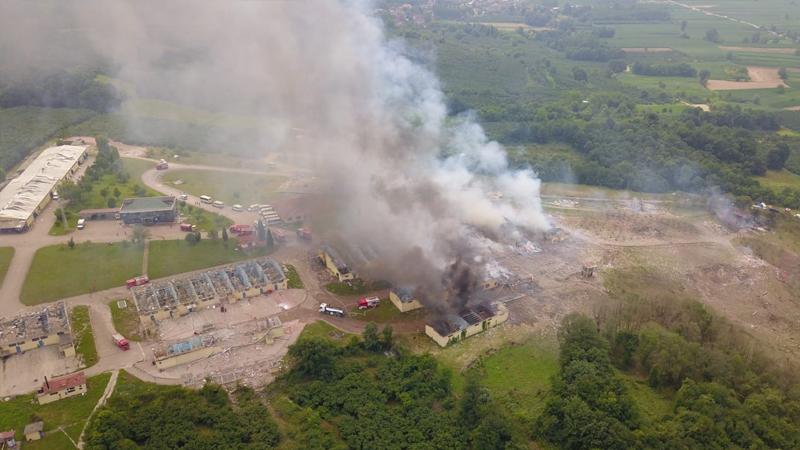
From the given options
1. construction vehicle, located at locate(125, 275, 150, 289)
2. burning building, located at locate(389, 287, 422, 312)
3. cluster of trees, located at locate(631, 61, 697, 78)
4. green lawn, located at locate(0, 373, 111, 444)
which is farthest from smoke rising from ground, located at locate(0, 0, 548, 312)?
cluster of trees, located at locate(631, 61, 697, 78)

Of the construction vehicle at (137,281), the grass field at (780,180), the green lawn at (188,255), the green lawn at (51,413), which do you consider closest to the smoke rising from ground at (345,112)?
the green lawn at (188,255)

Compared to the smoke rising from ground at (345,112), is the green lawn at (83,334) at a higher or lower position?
lower

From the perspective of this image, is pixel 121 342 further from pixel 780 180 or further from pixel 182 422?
pixel 780 180

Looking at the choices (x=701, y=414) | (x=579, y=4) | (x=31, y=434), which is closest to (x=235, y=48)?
(x=31, y=434)

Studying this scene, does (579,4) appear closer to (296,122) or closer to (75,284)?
(296,122)

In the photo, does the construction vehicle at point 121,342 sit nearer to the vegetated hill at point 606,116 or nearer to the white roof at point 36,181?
the white roof at point 36,181

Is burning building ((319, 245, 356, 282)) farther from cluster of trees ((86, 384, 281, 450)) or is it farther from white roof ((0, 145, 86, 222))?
white roof ((0, 145, 86, 222))
